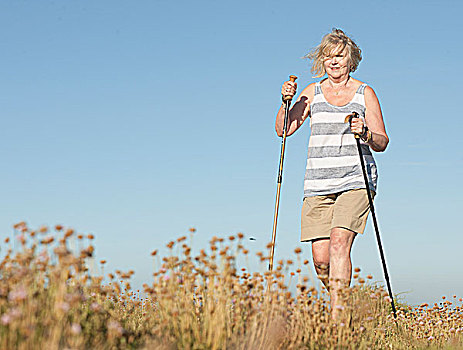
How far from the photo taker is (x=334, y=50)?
6.06m

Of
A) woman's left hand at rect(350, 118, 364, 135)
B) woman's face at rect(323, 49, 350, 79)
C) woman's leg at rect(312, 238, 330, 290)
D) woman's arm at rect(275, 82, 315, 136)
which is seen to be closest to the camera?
woman's left hand at rect(350, 118, 364, 135)

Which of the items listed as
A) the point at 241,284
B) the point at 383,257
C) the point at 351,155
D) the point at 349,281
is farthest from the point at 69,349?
the point at 383,257

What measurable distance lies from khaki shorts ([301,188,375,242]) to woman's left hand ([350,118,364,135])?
1.89 feet

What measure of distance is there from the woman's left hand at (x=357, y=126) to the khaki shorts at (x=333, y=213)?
1.89 ft

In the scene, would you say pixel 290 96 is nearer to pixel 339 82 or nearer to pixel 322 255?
pixel 339 82

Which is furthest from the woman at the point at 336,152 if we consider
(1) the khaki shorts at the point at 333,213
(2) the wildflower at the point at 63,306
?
(2) the wildflower at the point at 63,306

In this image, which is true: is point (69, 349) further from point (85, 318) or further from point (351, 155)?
point (351, 155)

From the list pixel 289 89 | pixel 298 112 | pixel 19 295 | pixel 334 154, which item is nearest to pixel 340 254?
pixel 334 154

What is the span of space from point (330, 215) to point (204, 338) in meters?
2.36

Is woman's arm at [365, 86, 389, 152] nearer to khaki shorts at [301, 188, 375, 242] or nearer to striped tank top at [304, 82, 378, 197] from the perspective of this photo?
striped tank top at [304, 82, 378, 197]

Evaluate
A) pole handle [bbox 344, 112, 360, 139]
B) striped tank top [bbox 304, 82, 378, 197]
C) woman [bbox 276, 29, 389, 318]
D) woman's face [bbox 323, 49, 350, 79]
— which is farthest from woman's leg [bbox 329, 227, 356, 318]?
woman's face [bbox 323, 49, 350, 79]

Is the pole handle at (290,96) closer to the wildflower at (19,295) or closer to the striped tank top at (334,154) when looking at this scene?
the striped tank top at (334,154)

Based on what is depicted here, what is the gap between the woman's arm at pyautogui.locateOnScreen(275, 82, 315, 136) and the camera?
249 inches

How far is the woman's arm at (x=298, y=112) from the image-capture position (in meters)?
6.31
